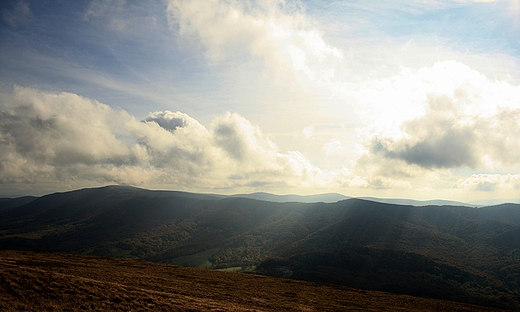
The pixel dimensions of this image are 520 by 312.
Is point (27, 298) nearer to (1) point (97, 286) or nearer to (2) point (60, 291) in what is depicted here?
(2) point (60, 291)

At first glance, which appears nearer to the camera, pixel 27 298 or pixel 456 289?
pixel 27 298

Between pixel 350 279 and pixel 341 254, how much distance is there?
108 feet

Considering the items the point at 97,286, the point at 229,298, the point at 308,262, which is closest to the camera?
the point at 97,286

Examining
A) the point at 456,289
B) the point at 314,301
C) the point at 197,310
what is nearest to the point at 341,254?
the point at 456,289

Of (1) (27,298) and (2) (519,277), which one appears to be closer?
(1) (27,298)

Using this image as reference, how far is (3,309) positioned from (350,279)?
475 feet

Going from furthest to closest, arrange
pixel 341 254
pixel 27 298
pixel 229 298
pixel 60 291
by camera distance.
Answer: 1. pixel 341 254
2. pixel 229 298
3. pixel 60 291
4. pixel 27 298

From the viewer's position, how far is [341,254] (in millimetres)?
175750

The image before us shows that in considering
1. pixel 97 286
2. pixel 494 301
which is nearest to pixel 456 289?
pixel 494 301

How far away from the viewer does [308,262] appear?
541 ft

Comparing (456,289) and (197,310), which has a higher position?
(197,310)

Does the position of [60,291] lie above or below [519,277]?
above

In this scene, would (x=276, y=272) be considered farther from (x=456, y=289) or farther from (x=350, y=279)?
(x=456, y=289)

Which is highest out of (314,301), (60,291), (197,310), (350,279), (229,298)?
(60,291)
